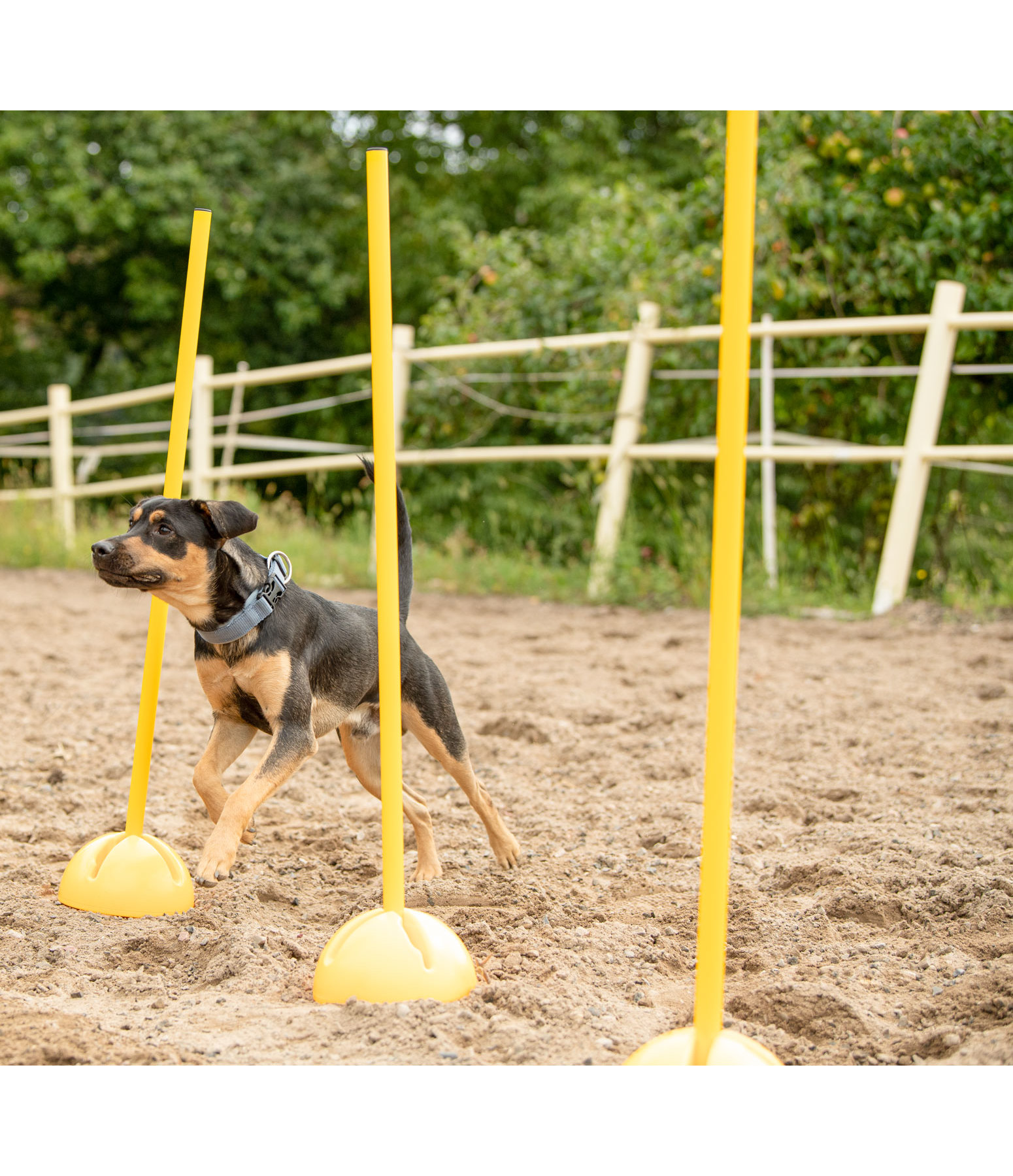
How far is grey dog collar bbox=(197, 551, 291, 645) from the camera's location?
263 centimetres

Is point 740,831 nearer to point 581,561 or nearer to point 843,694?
point 843,694

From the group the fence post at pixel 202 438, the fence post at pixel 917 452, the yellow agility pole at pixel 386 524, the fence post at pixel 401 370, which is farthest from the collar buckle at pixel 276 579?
the fence post at pixel 202 438

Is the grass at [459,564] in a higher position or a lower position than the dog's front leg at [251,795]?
higher

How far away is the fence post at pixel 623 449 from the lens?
7.43 m

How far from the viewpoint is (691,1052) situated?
178 centimetres

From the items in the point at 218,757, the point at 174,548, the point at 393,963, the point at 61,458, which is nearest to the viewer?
the point at 393,963

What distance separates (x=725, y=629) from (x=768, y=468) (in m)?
5.69

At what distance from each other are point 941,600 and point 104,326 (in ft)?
48.1

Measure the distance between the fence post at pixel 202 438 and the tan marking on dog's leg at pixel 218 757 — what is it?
6.32m

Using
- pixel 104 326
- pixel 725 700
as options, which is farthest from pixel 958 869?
pixel 104 326

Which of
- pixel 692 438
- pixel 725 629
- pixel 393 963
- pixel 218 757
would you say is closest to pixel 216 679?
pixel 218 757

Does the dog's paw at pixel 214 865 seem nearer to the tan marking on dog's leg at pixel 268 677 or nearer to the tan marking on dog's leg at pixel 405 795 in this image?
the tan marking on dog's leg at pixel 268 677

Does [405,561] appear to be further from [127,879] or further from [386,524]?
[127,879]

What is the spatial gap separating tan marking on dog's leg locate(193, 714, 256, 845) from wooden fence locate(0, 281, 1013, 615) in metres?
3.51
